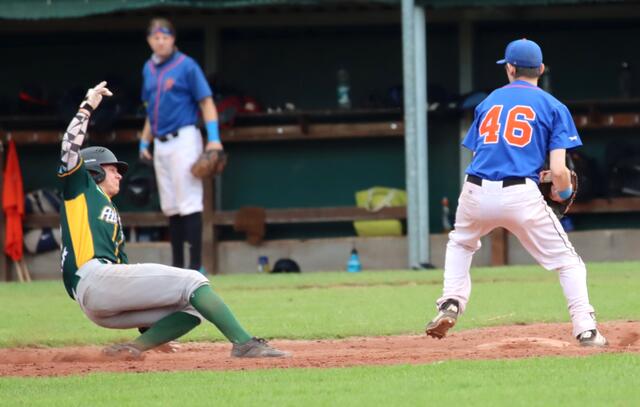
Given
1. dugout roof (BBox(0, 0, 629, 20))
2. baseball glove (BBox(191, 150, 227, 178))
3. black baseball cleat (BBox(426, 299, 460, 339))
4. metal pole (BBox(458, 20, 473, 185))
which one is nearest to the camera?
black baseball cleat (BBox(426, 299, 460, 339))

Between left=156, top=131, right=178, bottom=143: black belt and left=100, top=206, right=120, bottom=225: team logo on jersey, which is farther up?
left=156, top=131, right=178, bottom=143: black belt

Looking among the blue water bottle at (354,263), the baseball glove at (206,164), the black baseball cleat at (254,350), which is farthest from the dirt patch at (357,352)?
the blue water bottle at (354,263)

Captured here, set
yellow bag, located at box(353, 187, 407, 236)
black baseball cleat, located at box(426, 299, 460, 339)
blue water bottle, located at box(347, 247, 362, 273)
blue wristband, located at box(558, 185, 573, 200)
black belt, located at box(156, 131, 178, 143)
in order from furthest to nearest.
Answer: yellow bag, located at box(353, 187, 407, 236), blue water bottle, located at box(347, 247, 362, 273), black belt, located at box(156, 131, 178, 143), black baseball cleat, located at box(426, 299, 460, 339), blue wristband, located at box(558, 185, 573, 200)

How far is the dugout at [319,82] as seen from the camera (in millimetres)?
15945

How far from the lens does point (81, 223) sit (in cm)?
715

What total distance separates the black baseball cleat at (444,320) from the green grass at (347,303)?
1.22 m

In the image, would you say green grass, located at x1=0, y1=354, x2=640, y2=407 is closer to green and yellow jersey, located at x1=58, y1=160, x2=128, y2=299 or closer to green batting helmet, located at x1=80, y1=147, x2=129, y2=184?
green and yellow jersey, located at x1=58, y1=160, x2=128, y2=299

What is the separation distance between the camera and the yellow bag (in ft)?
51.4

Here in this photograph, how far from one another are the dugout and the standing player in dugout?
8.46 meters

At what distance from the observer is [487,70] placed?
16.3 meters

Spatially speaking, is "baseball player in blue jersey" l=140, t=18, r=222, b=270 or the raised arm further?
"baseball player in blue jersey" l=140, t=18, r=222, b=270

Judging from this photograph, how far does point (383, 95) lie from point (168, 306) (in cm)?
927

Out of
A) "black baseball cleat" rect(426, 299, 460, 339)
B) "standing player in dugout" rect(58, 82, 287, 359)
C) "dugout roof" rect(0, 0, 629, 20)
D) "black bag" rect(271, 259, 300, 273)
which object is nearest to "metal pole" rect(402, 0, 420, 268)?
"dugout roof" rect(0, 0, 629, 20)

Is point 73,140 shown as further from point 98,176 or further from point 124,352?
point 124,352
